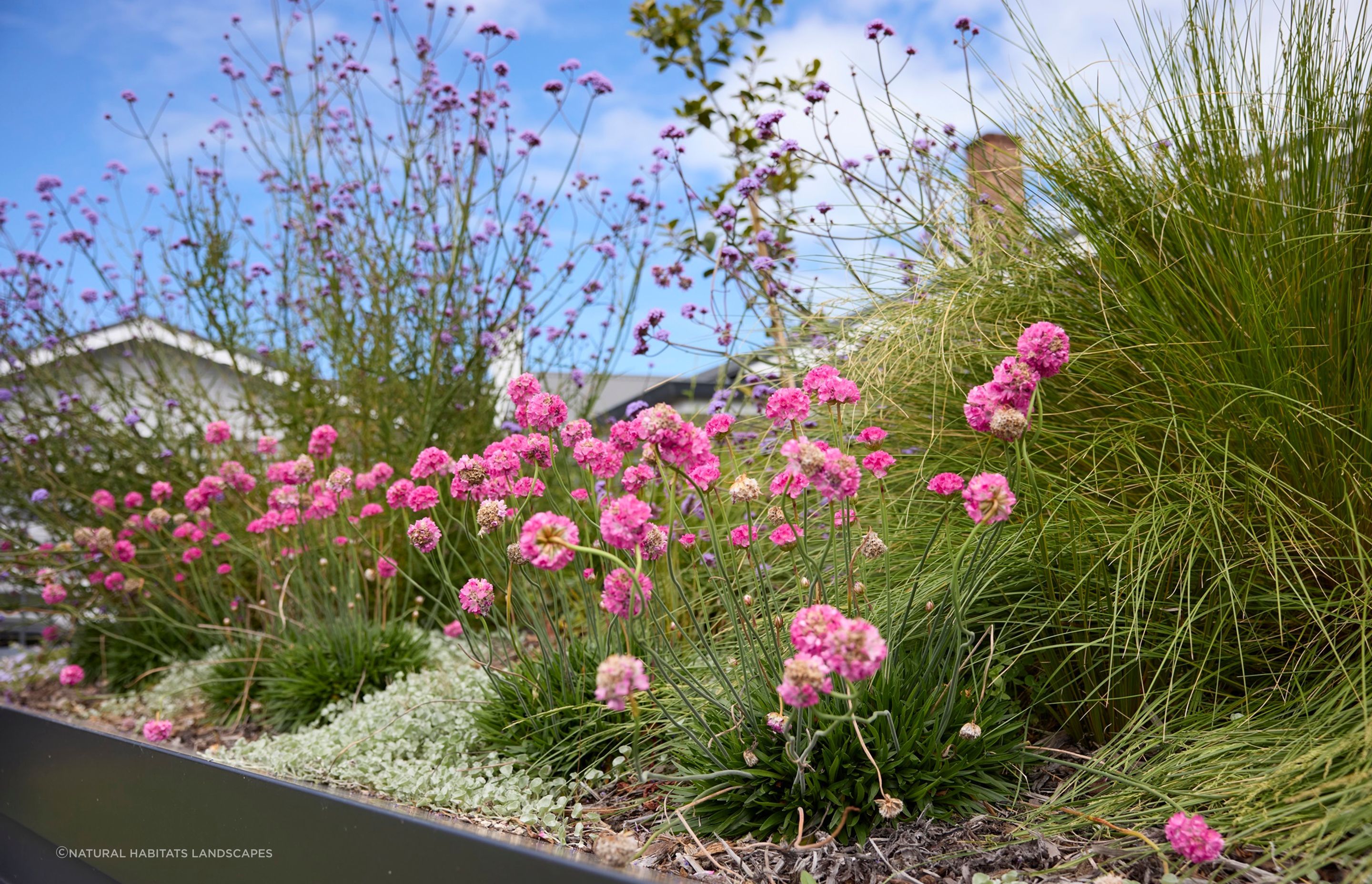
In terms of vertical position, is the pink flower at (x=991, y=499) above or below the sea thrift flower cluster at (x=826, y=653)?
above

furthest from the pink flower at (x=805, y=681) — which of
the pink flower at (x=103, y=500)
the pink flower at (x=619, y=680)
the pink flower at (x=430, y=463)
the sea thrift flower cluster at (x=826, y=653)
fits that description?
the pink flower at (x=103, y=500)

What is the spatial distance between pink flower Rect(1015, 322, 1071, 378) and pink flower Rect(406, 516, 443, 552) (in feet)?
3.98

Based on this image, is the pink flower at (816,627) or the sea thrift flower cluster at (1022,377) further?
the sea thrift flower cluster at (1022,377)

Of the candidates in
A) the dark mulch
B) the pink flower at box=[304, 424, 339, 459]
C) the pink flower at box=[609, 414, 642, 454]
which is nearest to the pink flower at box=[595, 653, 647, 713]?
the pink flower at box=[609, 414, 642, 454]

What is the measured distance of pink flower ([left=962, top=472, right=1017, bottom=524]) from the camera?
4.13 feet

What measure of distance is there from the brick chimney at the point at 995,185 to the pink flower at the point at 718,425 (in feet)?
3.83

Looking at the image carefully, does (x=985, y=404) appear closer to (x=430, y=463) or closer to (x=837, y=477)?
(x=837, y=477)

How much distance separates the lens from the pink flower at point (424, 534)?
1.86m

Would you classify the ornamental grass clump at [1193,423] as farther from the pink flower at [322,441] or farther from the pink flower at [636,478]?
the pink flower at [322,441]

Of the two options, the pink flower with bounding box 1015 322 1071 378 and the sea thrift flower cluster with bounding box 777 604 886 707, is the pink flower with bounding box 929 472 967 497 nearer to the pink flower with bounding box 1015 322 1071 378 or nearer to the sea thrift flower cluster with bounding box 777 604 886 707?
the pink flower with bounding box 1015 322 1071 378

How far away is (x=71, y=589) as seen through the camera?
4691 mm

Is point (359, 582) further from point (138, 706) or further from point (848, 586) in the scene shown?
point (848, 586)

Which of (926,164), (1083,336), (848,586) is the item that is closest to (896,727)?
(848,586)

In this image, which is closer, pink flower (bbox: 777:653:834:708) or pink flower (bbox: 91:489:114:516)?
pink flower (bbox: 777:653:834:708)
